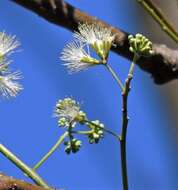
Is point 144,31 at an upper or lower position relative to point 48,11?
upper

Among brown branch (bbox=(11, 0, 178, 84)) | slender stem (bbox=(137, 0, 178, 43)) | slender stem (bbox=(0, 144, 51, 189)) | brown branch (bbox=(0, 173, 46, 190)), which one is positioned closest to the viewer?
brown branch (bbox=(0, 173, 46, 190))

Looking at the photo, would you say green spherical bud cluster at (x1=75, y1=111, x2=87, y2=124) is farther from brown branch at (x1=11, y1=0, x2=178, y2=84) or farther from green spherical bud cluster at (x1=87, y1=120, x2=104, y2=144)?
brown branch at (x1=11, y1=0, x2=178, y2=84)

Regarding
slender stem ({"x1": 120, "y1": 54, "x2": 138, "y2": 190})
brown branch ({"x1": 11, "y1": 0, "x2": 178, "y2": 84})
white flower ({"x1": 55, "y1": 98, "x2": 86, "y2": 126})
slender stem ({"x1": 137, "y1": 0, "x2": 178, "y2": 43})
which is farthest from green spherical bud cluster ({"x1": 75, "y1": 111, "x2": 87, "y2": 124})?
brown branch ({"x1": 11, "y1": 0, "x2": 178, "y2": 84})

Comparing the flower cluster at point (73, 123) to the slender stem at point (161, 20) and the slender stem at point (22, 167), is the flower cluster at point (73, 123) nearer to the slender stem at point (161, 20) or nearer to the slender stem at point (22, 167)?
the slender stem at point (22, 167)

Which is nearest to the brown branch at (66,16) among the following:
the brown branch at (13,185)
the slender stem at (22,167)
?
the slender stem at (22,167)

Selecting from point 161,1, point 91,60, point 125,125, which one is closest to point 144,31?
point 161,1

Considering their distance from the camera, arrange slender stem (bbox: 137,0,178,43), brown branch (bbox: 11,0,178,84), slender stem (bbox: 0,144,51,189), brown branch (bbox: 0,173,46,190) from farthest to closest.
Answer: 1. brown branch (bbox: 11,0,178,84)
2. slender stem (bbox: 137,0,178,43)
3. slender stem (bbox: 0,144,51,189)
4. brown branch (bbox: 0,173,46,190)

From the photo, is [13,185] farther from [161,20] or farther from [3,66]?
[161,20]

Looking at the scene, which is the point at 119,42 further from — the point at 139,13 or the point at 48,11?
the point at 139,13

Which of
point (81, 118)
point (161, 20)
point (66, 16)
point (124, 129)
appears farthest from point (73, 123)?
point (66, 16)
